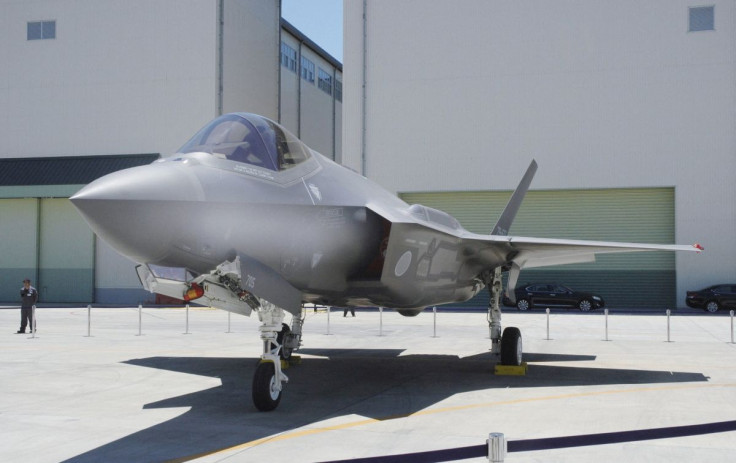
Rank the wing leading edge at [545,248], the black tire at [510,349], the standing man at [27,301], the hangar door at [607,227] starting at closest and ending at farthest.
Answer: the wing leading edge at [545,248] < the black tire at [510,349] < the standing man at [27,301] < the hangar door at [607,227]

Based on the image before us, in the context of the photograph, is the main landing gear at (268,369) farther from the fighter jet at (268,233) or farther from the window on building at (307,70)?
the window on building at (307,70)

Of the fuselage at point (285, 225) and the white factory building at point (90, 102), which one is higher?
the white factory building at point (90, 102)

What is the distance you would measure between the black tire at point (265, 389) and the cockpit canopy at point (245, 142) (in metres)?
2.42

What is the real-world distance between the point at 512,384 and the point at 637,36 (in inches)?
1083

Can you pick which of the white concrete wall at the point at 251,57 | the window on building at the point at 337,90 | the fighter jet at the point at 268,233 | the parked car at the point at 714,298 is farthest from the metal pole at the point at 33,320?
the window on building at the point at 337,90

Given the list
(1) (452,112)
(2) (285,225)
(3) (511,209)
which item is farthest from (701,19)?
(2) (285,225)

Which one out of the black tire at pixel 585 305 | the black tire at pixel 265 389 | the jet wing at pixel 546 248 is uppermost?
the jet wing at pixel 546 248

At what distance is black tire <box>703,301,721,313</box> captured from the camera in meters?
31.3

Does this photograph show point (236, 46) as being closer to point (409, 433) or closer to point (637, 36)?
point (637, 36)

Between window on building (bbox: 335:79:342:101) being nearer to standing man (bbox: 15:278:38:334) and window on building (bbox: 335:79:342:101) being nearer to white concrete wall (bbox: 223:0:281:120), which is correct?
white concrete wall (bbox: 223:0:281:120)

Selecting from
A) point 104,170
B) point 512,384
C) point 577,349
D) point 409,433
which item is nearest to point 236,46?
point 104,170

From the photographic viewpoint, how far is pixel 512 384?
1107 centimetres

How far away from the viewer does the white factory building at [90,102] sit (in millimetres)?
37781

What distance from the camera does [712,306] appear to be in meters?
31.4
